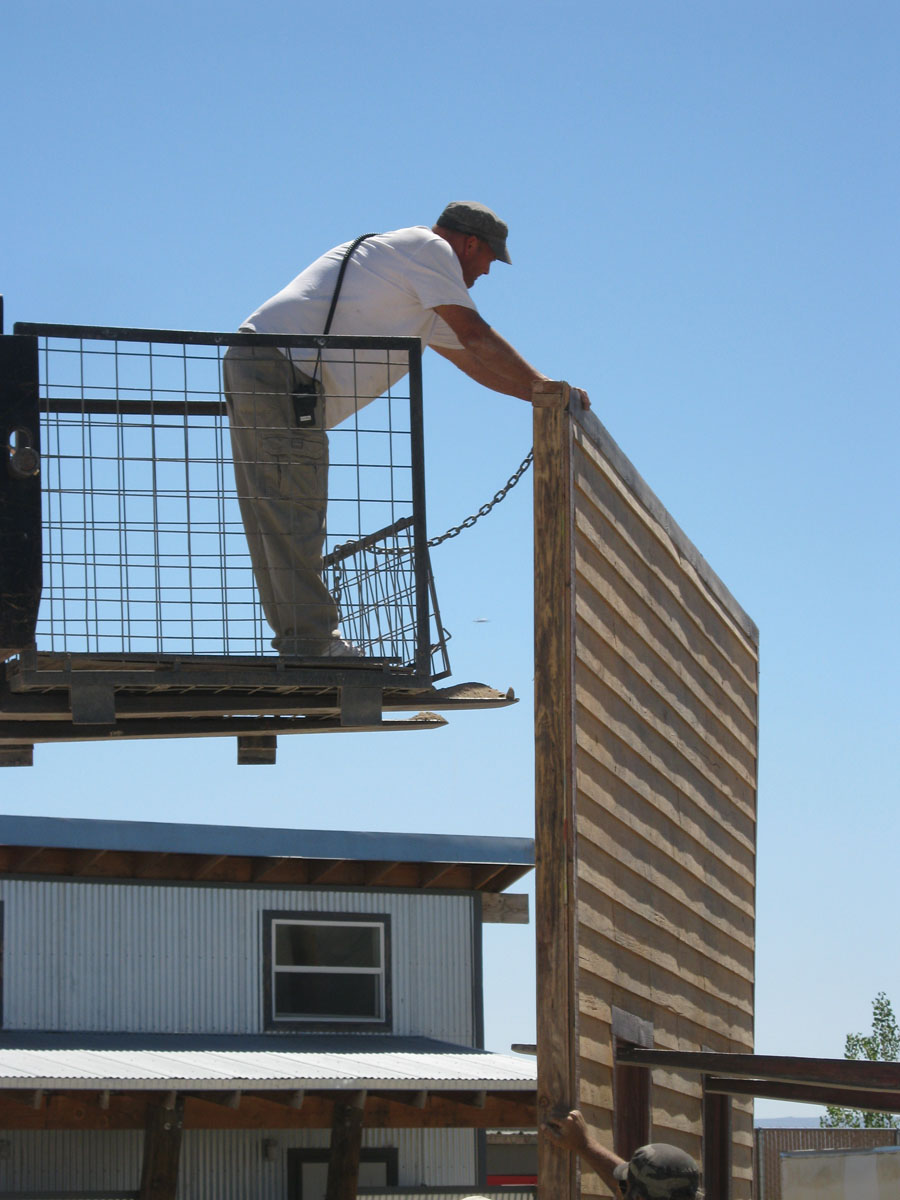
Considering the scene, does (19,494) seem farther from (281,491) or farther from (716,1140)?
(716,1140)

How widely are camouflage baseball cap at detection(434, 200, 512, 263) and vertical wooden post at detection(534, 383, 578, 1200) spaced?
0.80 meters

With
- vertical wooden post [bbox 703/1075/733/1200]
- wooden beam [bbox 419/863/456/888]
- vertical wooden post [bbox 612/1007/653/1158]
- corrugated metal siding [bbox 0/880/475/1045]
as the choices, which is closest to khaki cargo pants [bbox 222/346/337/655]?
vertical wooden post [bbox 612/1007/653/1158]

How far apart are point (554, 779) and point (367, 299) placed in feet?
6.57

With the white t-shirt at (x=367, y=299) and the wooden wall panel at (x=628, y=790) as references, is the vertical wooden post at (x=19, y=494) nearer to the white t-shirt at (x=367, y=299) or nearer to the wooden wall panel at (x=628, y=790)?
the white t-shirt at (x=367, y=299)

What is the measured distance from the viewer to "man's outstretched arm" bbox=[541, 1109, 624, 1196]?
551cm

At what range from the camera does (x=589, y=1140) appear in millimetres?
5684

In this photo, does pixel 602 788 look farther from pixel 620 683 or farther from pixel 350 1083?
pixel 350 1083

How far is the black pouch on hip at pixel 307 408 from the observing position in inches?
258

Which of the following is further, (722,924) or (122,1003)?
(122,1003)

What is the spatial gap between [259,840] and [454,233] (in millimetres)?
10655

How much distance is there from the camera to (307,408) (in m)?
6.56

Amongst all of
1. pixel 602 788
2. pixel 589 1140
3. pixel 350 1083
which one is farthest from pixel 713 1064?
pixel 350 1083

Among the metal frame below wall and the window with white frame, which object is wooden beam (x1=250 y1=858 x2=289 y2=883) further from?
the metal frame below wall

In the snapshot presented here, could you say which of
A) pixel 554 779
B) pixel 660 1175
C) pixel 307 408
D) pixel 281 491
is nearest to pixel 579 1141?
pixel 660 1175
